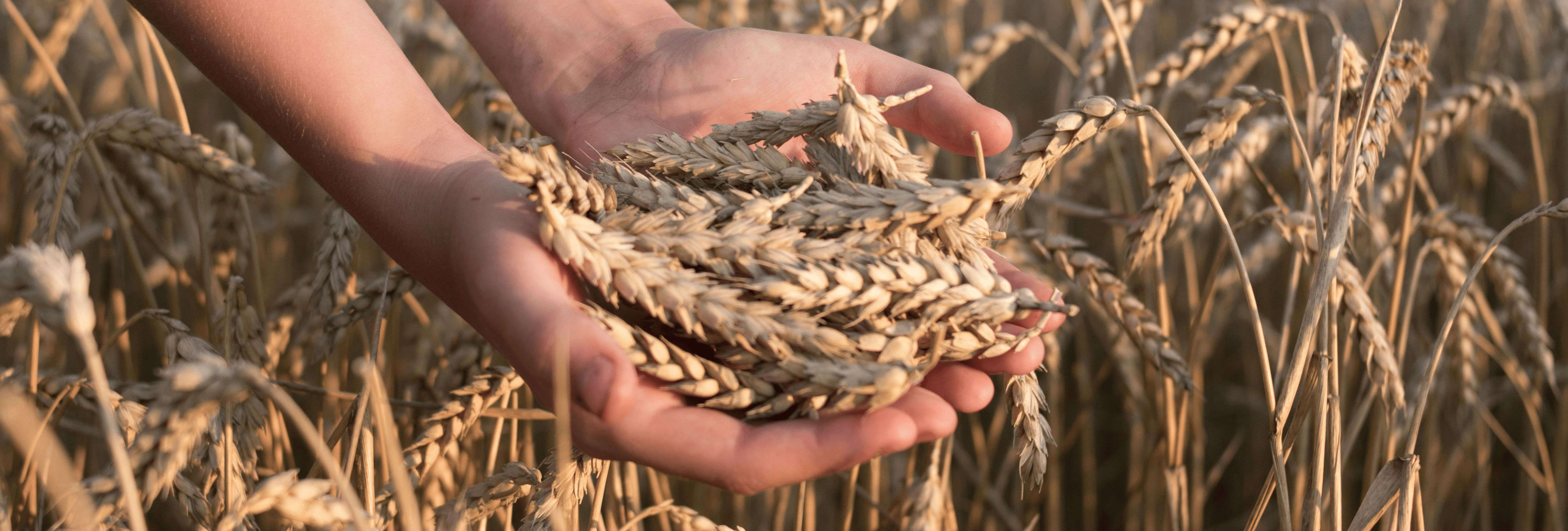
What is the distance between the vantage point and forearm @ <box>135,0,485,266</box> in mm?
1192

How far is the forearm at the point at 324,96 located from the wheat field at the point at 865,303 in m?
0.17

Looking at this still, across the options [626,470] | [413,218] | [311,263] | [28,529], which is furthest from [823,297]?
[311,263]

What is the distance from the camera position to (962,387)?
3.41 ft

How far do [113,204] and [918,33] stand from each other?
2.75m

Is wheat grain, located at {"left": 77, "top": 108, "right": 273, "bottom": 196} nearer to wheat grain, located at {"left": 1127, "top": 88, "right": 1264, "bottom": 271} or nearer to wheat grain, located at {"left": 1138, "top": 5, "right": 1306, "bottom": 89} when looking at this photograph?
wheat grain, located at {"left": 1127, "top": 88, "right": 1264, "bottom": 271}

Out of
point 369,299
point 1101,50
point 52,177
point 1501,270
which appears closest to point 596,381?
point 369,299

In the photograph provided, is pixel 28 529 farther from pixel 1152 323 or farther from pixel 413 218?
pixel 1152 323

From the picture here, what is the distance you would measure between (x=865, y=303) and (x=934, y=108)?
50cm

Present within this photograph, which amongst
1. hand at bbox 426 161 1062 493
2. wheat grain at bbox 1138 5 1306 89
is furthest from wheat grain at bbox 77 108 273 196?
wheat grain at bbox 1138 5 1306 89

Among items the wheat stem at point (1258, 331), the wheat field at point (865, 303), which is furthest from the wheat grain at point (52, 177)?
the wheat stem at point (1258, 331)

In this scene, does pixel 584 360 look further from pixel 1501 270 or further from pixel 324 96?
pixel 1501 270

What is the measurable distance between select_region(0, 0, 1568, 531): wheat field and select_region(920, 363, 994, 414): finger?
1.0 inches

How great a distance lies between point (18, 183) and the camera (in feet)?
9.12

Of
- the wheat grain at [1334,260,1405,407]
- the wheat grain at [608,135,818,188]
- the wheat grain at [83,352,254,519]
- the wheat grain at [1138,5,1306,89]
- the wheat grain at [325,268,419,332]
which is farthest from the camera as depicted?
the wheat grain at [1138,5,1306,89]
